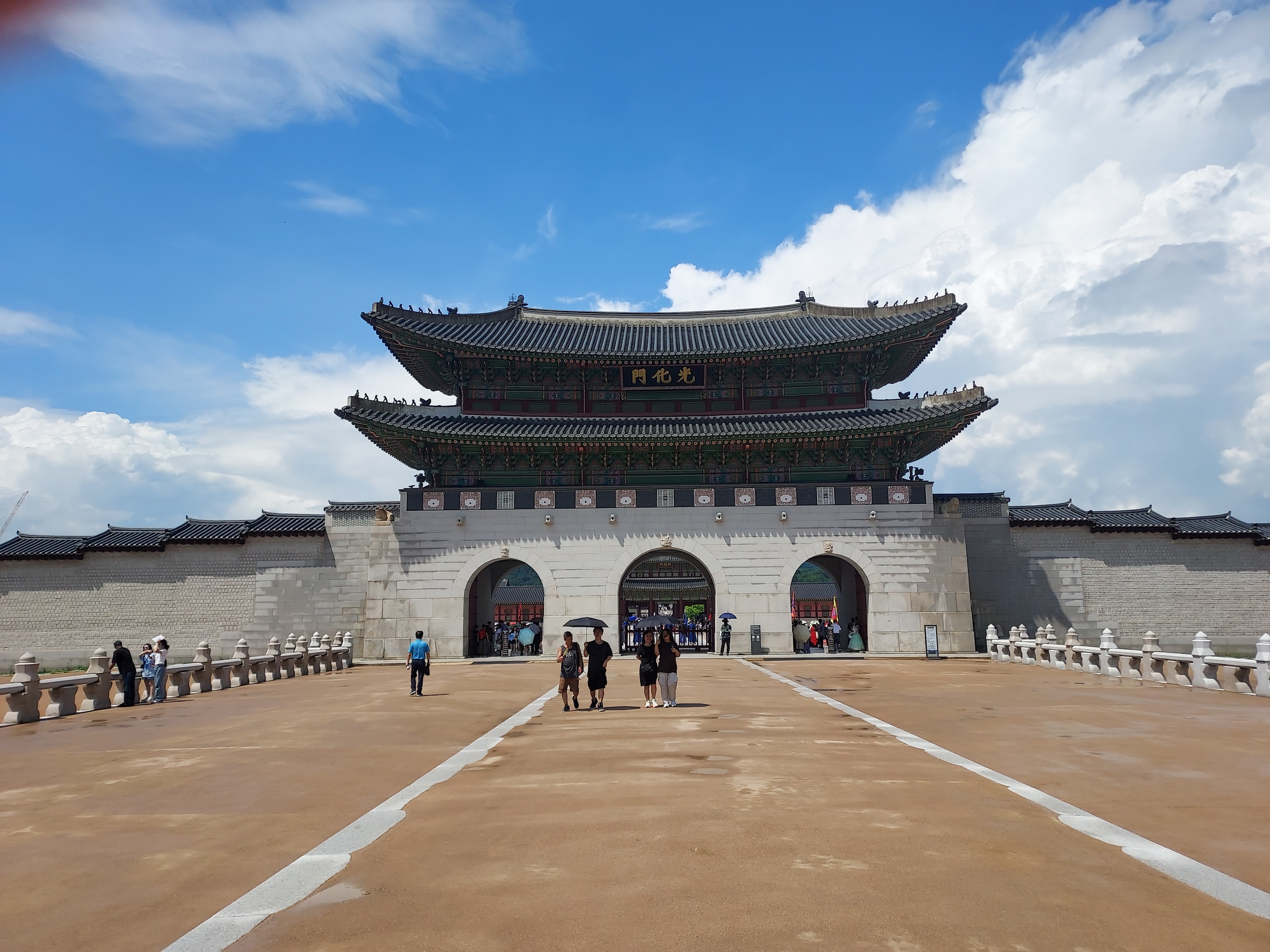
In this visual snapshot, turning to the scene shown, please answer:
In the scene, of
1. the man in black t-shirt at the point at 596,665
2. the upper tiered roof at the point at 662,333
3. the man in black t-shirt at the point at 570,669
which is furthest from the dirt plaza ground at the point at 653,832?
the upper tiered roof at the point at 662,333

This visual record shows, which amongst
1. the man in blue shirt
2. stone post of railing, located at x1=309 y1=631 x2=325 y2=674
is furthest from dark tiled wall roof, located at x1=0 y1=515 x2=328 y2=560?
the man in blue shirt

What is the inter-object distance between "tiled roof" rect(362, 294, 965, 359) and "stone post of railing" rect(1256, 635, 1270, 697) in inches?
739

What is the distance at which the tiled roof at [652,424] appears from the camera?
105 feet

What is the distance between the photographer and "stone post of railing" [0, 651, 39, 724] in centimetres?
1503

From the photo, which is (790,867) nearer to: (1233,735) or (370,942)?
(370,942)

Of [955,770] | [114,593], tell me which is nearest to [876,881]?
[955,770]

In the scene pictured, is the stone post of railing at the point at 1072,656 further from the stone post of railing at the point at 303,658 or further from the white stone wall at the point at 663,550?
the stone post of railing at the point at 303,658

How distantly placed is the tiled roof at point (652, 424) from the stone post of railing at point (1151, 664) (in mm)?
12447

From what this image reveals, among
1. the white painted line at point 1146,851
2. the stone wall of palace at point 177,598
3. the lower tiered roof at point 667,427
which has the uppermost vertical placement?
the lower tiered roof at point 667,427

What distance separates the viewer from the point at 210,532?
33.8 m

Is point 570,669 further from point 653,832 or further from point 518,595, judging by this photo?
point 518,595

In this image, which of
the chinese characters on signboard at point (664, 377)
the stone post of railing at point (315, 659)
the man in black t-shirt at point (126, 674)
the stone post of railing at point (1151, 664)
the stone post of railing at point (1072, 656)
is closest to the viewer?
the man in black t-shirt at point (126, 674)

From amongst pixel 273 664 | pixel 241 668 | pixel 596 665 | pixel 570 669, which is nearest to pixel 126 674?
pixel 241 668

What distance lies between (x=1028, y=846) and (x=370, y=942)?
4757 millimetres
